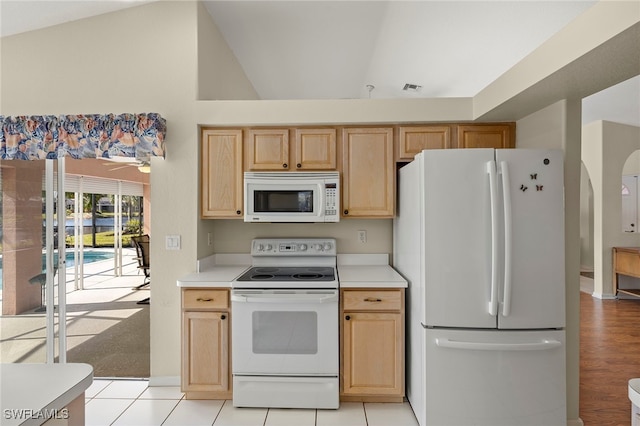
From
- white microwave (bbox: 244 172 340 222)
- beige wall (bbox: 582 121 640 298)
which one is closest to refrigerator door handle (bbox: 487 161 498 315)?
white microwave (bbox: 244 172 340 222)

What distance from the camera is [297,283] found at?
A: 237cm

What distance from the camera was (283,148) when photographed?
2777 mm

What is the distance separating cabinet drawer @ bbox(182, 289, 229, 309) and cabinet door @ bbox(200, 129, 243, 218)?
635 mm

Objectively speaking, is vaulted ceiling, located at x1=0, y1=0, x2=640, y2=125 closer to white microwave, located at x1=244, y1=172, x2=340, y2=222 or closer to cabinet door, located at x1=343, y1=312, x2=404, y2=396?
white microwave, located at x1=244, y1=172, x2=340, y2=222

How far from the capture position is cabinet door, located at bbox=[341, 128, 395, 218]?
2.76 meters

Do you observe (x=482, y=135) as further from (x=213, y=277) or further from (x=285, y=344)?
(x=213, y=277)

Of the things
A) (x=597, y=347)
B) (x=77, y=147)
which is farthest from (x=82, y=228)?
(x=597, y=347)

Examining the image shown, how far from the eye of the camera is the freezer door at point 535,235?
199 cm

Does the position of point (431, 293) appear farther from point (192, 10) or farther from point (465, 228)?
point (192, 10)

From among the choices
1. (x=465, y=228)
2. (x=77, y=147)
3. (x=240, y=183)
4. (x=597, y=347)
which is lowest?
(x=597, y=347)

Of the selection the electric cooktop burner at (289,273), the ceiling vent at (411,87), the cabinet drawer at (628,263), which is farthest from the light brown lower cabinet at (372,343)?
the cabinet drawer at (628,263)

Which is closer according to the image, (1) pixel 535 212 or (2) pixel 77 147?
(1) pixel 535 212

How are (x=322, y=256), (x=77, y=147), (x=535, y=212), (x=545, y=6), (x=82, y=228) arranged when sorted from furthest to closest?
(x=82, y=228) → (x=322, y=256) → (x=77, y=147) → (x=545, y=6) → (x=535, y=212)

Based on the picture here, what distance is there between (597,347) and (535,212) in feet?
8.53
